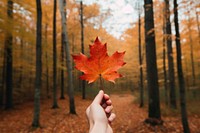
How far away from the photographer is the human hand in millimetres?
988

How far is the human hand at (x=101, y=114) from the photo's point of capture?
988 mm

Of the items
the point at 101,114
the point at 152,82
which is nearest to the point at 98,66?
the point at 101,114

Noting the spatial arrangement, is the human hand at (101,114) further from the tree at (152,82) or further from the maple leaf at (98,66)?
the tree at (152,82)

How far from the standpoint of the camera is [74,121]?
338 inches

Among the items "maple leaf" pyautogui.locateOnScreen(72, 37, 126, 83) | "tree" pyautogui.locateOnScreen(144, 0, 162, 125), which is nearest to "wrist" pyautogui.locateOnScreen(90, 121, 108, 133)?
"maple leaf" pyautogui.locateOnScreen(72, 37, 126, 83)

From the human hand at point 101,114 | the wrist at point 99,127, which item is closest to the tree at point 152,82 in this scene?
the human hand at point 101,114

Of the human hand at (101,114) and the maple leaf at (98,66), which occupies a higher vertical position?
the maple leaf at (98,66)

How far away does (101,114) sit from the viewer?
1.04 metres

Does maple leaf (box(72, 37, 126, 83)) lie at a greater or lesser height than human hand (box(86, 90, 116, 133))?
greater

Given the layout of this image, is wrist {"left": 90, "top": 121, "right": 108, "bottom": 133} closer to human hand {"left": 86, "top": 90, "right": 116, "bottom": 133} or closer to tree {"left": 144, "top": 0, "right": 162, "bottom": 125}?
human hand {"left": 86, "top": 90, "right": 116, "bottom": 133}

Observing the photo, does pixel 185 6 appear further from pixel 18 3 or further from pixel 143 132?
pixel 18 3

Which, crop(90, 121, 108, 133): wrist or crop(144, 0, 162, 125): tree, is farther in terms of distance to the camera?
crop(144, 0, 162, 125): tree

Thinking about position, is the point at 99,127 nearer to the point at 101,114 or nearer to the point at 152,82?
the point at 101,114

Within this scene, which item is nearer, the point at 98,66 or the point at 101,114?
the point at 98,66
